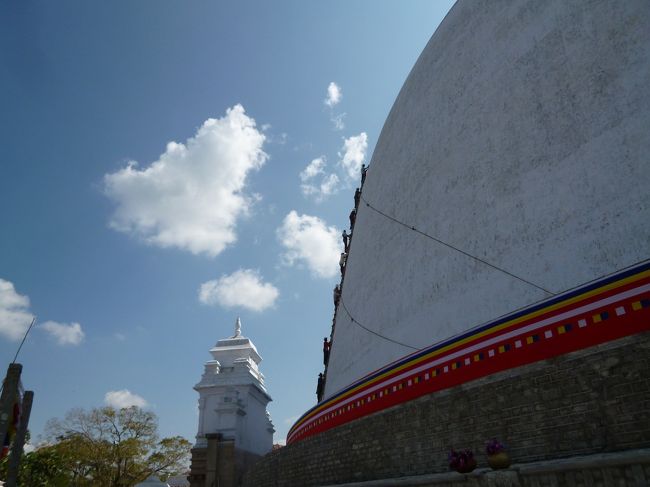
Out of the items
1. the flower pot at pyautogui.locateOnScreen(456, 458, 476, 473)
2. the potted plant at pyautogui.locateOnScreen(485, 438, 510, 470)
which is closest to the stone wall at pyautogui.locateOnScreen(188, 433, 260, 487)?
the flower pot at pyautogui.locateOnScreen(456, 458, 476, 473)

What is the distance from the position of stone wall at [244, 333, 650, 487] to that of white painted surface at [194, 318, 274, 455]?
13.0 metres

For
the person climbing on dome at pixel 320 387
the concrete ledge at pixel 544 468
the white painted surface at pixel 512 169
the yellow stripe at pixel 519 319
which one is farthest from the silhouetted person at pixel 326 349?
the concrete ledge at pixel 544 468

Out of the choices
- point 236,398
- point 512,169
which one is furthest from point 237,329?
point 512,169

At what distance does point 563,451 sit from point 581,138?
4.15 m

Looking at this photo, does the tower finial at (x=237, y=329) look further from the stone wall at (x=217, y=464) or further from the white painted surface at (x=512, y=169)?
the white painted surface at (x=512, y=169)

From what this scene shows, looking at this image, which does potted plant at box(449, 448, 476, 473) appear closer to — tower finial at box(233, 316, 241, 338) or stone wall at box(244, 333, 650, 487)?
stone wall at box(244, 333, 650, 487)

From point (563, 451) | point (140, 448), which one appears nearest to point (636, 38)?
point (563, 451)

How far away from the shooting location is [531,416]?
598 cm

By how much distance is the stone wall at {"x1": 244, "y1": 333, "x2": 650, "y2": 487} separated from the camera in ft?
16.8

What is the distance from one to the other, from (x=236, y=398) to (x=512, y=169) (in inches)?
674

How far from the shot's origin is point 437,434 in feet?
24.1

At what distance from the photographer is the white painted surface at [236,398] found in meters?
21.2

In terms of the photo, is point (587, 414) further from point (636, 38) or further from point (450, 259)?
point (636, 38)

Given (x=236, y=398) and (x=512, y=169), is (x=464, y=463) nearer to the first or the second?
(x=512, y=169)
